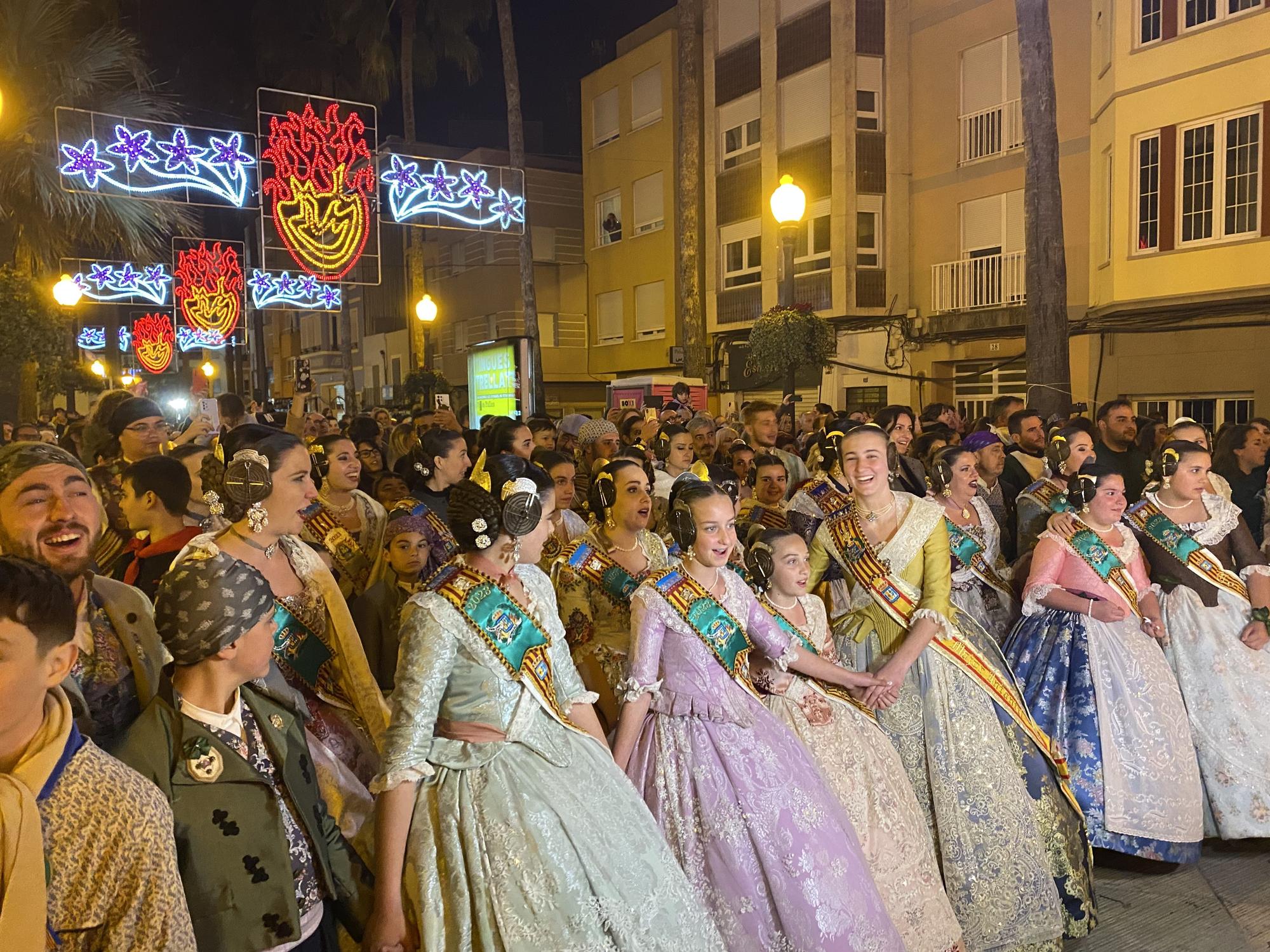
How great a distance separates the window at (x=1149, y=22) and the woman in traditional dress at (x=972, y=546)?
39.8ft

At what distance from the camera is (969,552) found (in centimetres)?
482

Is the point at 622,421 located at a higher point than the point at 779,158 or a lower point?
lower

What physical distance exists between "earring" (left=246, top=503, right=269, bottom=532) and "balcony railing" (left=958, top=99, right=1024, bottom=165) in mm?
17227

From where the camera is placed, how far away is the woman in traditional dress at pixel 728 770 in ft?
9.95

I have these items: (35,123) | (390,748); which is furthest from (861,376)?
(390,748)

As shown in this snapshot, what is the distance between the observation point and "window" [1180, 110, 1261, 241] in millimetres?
12992

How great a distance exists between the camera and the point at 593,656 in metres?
3.97

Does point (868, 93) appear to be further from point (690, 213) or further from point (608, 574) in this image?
point (608, 574)

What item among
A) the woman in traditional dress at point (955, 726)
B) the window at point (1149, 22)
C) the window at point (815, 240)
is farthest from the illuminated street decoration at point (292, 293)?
the woman in traditional dress at point (955, 726)

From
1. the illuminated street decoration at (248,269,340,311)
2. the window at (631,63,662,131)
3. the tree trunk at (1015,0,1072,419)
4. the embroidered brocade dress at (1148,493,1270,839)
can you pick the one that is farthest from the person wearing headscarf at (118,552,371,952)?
the window at (631,63,662,131)

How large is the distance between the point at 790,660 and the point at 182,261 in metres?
17.8

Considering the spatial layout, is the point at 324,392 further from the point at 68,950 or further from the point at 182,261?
the point at 68,950

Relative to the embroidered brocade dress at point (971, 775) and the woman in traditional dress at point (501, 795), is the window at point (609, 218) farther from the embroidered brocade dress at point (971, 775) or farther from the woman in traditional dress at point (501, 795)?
the woman in traditional dress at point (501, 795)

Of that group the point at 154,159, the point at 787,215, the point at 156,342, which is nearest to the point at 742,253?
the point at 787,215
